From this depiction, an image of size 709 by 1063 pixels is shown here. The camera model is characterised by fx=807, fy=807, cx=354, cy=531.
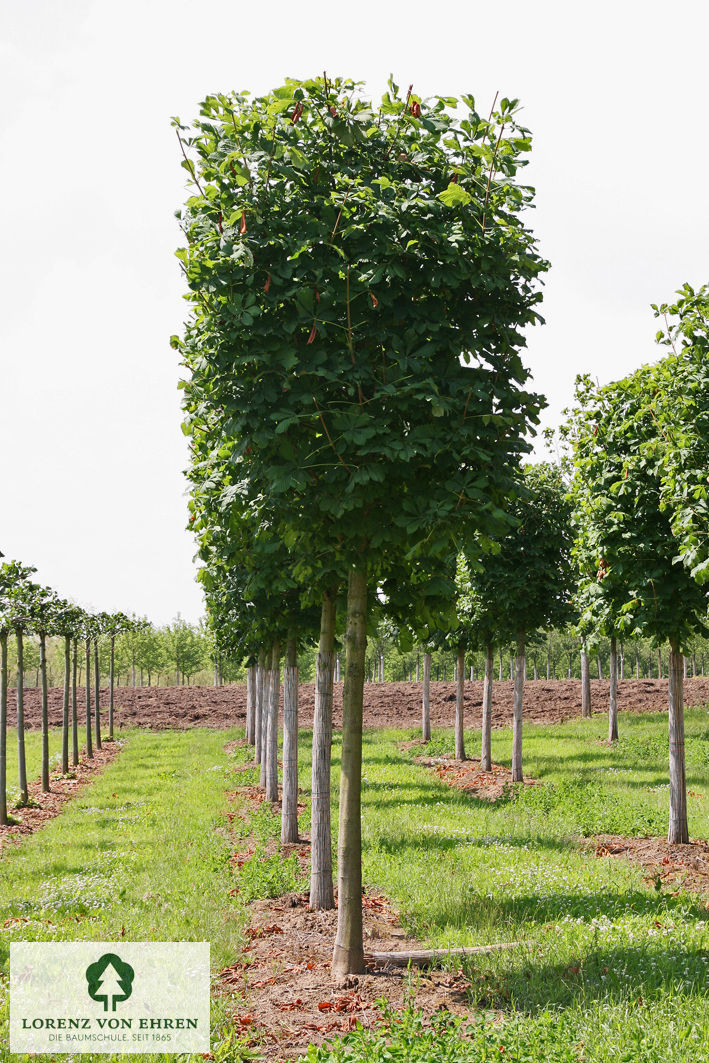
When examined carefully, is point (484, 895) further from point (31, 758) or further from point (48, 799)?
point (31, 758)

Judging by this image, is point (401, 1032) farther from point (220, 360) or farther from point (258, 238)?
point (258, 238)

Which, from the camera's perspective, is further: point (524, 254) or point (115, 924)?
point (115, 924)

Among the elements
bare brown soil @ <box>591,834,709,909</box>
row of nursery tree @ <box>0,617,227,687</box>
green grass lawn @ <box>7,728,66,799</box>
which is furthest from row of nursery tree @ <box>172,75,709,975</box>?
row of nursery tree @ <box>0,617,227,687</box>

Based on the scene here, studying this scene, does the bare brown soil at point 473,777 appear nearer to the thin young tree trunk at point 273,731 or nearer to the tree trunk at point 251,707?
the thin young tree trunk at point 273,731

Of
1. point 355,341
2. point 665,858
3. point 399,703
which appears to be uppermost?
point 355,341

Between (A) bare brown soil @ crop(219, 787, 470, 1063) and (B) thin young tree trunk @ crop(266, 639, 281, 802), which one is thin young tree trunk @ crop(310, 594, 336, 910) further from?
(B) thin young tree trunk @ crop(266, 639, 281, 802)

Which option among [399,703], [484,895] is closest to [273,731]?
[484,895]

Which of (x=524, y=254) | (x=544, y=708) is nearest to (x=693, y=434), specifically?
(x=524, y=254)

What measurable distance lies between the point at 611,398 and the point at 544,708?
75.2ft

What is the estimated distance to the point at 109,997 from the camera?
6.17 meters

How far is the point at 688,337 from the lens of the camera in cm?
897

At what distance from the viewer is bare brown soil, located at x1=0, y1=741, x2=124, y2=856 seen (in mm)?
14812

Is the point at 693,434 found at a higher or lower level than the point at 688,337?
lower

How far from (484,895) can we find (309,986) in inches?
110
